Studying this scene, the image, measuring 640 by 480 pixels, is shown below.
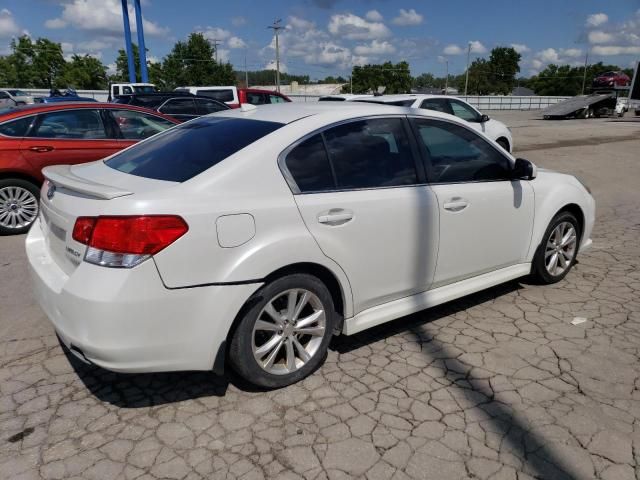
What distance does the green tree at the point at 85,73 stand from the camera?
2785 inches

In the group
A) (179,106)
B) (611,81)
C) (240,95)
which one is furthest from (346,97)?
(611,81)

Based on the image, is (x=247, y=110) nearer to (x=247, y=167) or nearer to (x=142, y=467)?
(x=247, y=167)

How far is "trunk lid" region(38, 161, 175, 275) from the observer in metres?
2.62

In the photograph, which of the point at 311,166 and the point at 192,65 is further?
the point at 192,65

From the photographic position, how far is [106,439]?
104 inches

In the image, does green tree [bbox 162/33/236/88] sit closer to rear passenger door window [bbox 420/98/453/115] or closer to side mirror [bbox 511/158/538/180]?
rear passenger door window [bbox 420/98/453/115]

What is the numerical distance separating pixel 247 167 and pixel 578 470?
2.20m

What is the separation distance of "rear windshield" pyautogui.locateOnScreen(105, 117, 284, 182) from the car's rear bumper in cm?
64

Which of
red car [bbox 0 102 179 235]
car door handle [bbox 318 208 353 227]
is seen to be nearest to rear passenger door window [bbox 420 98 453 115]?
red car [bbox 0 102 179 235]

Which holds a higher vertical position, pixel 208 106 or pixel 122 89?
pixel 122 89

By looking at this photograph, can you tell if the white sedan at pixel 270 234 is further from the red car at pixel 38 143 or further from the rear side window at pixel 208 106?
the rear side window at pixel 208 106

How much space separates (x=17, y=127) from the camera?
6449 mm

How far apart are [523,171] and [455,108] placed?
26.9 feet

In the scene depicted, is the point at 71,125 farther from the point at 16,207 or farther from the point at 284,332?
the point at 284,332
